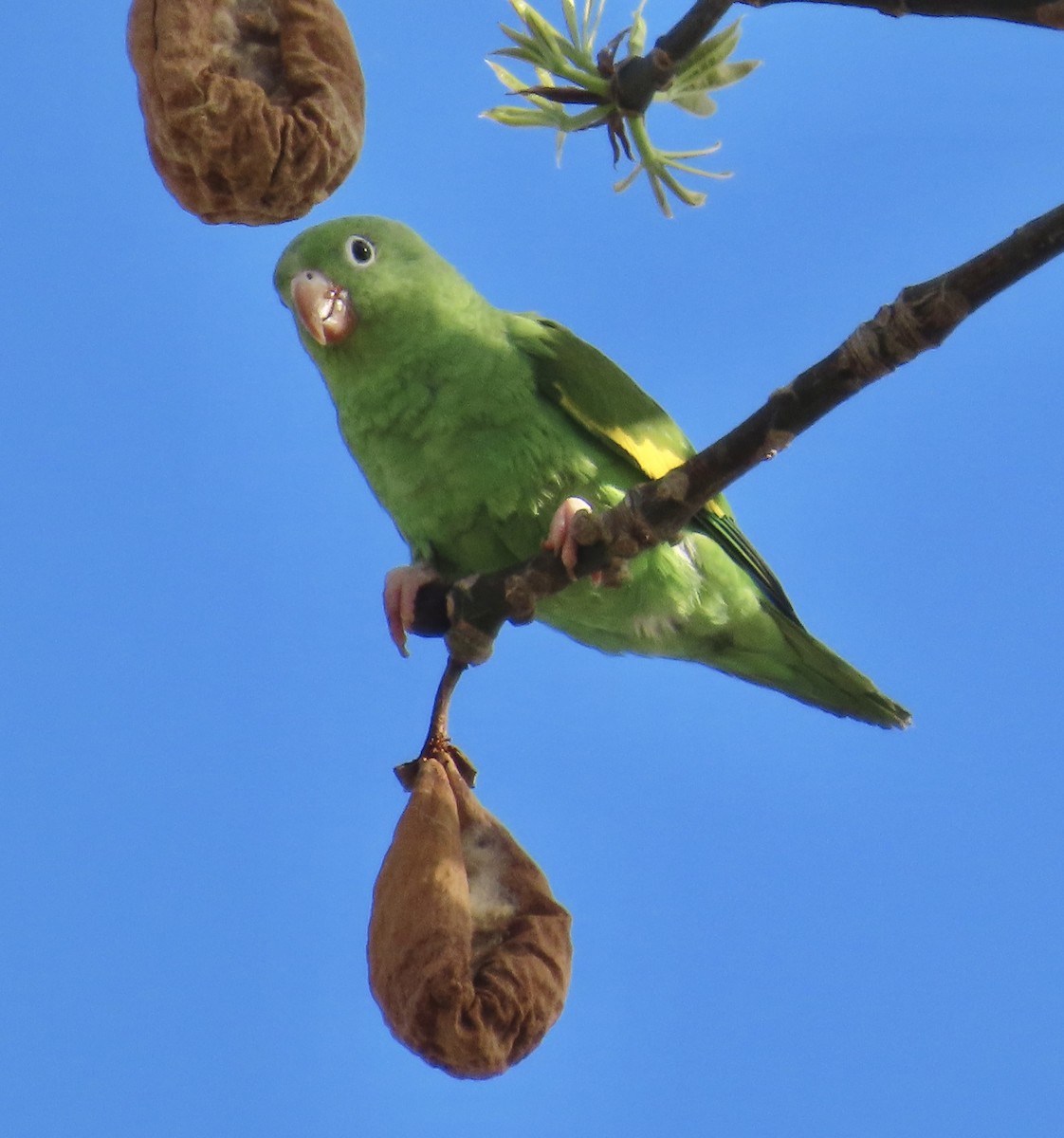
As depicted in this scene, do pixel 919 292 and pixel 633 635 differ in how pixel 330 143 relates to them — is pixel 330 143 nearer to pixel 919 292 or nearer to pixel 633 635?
pixel 919 292

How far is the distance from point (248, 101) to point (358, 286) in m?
1.08

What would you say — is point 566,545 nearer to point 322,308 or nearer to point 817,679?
point 322,308

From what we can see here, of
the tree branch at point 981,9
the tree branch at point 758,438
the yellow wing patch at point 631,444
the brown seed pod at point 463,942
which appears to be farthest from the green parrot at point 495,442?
the tree branch at point 981,9

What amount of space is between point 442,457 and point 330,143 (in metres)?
0.93

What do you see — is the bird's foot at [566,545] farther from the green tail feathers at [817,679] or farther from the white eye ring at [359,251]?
the green tail feathers at [817,679]

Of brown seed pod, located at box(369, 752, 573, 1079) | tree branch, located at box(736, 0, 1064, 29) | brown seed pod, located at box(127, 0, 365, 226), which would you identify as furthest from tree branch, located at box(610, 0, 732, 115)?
brown seed pod, located at box(369, 752, 573, 1079)

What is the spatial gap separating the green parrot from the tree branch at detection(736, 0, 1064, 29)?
1289 millimetres

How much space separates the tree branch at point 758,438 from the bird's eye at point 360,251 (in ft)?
3.68

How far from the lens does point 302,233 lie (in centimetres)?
304

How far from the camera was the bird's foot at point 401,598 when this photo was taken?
2.51 meters

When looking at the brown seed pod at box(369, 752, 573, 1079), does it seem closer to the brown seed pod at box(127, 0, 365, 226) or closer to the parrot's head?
the brown seed pod at box(127, 0, 365, 226)

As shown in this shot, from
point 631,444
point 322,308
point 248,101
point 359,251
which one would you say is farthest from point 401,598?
point 248,101

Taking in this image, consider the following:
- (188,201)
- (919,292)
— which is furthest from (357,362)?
(919,292)

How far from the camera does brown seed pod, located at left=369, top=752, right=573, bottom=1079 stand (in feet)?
5.32
